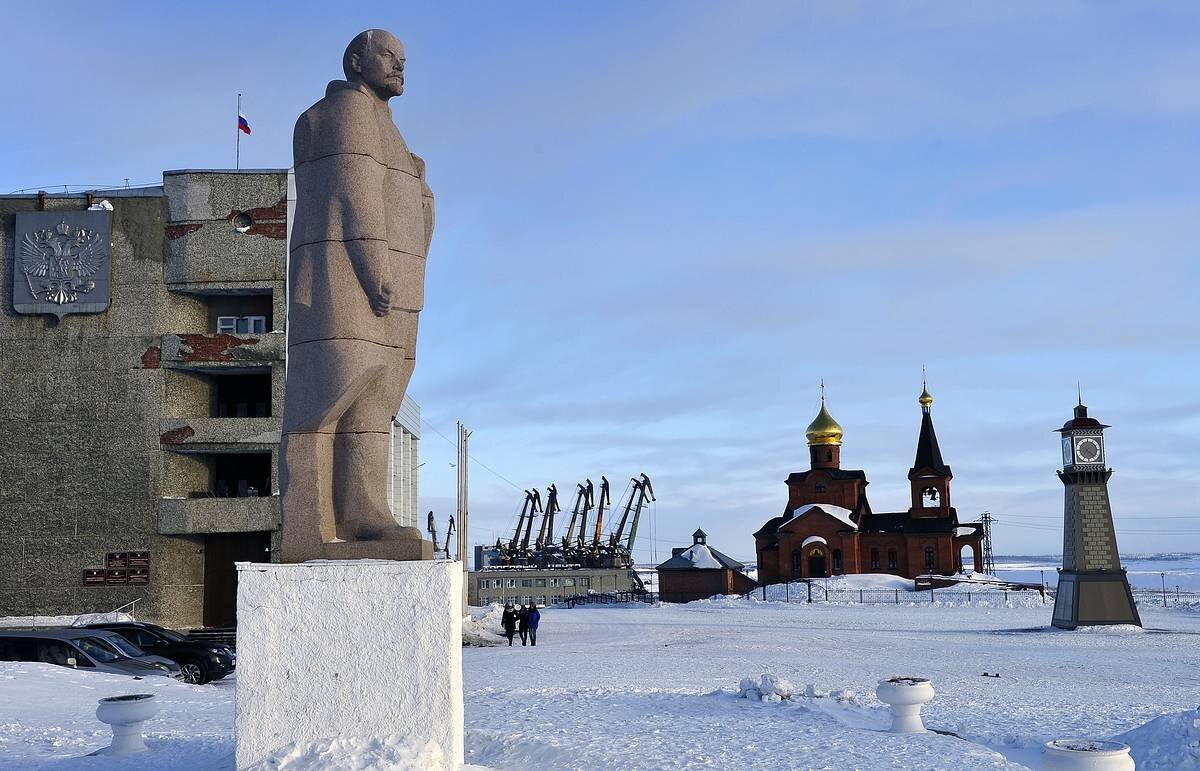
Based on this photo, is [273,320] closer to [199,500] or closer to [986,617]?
[199,500]

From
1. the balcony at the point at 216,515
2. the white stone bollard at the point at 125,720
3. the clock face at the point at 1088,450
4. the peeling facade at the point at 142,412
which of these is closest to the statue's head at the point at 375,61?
the white stone bollard at the point at 125,720

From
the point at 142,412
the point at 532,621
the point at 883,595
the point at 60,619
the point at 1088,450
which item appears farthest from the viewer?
the point at 883,595

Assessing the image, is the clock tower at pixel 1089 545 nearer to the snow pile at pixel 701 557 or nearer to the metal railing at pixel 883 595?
the metal railing at pixel 883 595

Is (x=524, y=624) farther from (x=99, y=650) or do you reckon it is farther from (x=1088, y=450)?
(x=1088, y=450)

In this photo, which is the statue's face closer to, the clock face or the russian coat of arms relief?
the russian coat of arms relief

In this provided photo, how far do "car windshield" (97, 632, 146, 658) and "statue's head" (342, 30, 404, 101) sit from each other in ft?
48.9

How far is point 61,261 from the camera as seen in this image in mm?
34750

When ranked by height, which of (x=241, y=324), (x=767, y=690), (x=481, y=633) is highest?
(x=241, y=324)

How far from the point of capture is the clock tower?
3544 cm

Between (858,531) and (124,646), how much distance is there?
180 ft

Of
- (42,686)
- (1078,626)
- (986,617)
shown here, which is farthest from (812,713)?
(986,617)

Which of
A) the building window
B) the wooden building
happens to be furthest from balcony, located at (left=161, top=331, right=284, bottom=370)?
the wooden building

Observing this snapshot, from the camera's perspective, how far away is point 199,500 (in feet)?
112

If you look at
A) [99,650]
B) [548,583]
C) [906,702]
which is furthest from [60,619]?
[548,583]
